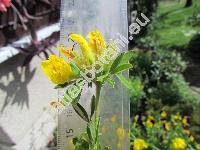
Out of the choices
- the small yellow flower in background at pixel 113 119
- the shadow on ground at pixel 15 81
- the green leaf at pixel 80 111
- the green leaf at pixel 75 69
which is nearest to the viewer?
the green leaf at pixel 75 69

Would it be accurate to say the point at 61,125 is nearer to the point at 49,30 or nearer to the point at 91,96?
the point at 91,96

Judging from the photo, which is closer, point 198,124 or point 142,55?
point 198,124

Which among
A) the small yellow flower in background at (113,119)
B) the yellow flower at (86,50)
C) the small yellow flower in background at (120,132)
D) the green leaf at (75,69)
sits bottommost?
the small yellow flower in background at (120,132)

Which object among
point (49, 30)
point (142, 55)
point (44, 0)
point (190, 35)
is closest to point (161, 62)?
point (142, 55)

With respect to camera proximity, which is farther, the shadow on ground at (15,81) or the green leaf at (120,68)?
the shadow on ground at (15,81)

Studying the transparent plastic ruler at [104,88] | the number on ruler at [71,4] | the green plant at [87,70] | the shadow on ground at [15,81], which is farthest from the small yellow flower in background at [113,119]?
the shadow on ground at [15,81]

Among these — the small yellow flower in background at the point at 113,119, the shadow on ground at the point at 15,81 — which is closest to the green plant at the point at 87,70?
the small yellow flower in background at the point at 113,119

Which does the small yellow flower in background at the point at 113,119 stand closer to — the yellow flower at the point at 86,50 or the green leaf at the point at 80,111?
the green leaf at the point at 80,111

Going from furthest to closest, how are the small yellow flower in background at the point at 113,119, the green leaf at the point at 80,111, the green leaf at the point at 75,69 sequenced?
1. the small yellow flower in background at the point at 113,119
2. the green leaf at the point at 80,111
3. the green leaf at the point at 75,69

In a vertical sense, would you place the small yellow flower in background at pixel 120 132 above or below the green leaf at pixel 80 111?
below
